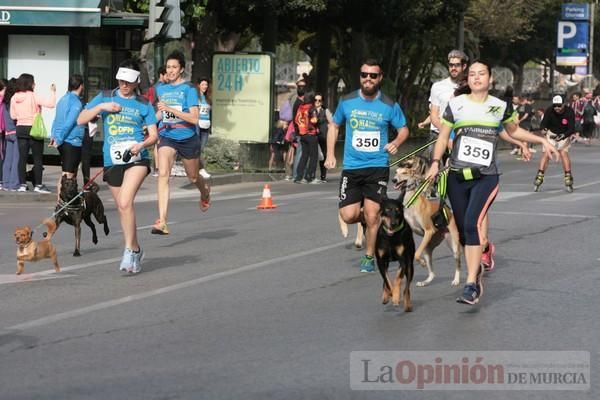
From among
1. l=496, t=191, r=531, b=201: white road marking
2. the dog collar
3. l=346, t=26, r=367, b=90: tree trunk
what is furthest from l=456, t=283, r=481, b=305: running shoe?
l=346, t=26, r=367, b=90: tree trunk

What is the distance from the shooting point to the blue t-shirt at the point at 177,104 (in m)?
13.7

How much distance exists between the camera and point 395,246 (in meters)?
9.80

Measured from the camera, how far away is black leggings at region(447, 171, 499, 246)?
984 cm

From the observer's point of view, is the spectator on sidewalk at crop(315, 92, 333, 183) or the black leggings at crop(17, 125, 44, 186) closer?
the black leggings at crop(17, 125, 44, 186)

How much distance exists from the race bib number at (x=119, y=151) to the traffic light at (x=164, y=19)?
11.3m

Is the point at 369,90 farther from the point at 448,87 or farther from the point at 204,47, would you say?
the point at 204,47

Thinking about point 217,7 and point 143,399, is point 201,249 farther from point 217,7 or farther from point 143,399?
point 217,7

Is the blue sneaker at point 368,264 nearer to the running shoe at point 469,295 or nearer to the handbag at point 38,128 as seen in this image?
the running shoe at point 469,295

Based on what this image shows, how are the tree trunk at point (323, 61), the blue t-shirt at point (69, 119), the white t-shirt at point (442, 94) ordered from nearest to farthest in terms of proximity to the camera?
the white t-shirt at point (442, 94) → the blue t-shirt at point (69, 119) → the tree trunk at point (323, 61)

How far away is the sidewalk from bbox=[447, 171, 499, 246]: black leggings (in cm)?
1124

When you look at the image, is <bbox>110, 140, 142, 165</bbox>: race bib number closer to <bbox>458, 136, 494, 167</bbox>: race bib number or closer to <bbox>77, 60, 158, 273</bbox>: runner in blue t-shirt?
<bbox>77, 60, 158, 273</bbox>: runner in blue t-shirt

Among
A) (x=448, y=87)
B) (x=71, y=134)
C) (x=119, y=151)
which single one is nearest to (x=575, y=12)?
(x=71, y=134)

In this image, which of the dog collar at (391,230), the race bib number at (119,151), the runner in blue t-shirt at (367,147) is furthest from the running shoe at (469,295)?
the race bib number at (119,151)

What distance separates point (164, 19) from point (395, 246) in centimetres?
1409
